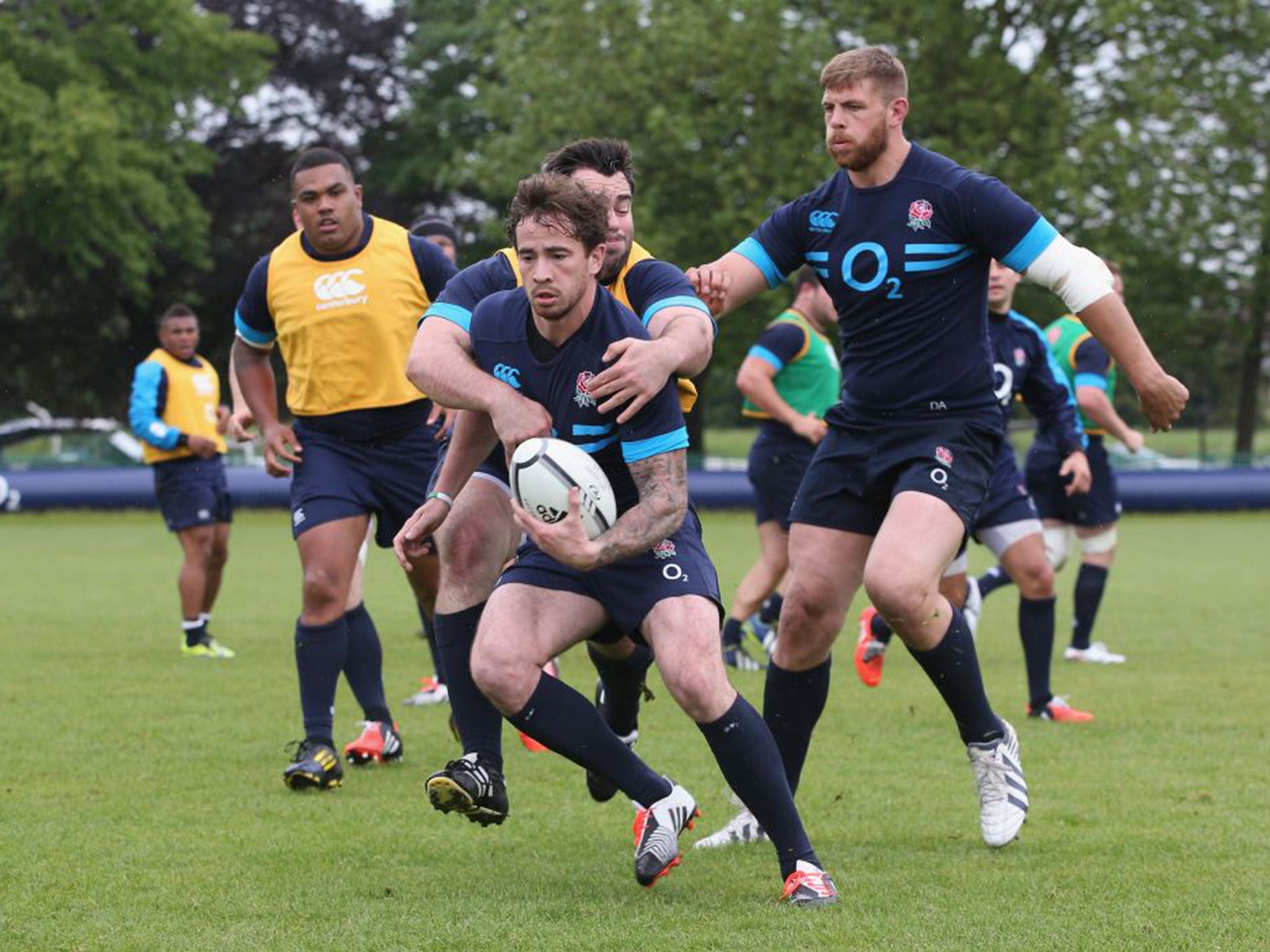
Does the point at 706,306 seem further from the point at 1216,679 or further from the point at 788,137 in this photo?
the point at 788,137

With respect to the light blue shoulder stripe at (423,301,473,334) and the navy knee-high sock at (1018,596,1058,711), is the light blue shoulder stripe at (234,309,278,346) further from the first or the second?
the navy knee-high sock at (1018,596,1058,711)

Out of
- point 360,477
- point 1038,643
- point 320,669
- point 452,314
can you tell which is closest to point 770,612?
point 1038,643

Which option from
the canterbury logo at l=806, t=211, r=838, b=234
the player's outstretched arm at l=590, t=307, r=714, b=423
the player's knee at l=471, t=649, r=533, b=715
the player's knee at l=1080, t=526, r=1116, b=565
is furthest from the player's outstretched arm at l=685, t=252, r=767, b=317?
the player's knee at l=1080, t=526, r=1116, b=565

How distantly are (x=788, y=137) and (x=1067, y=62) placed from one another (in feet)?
19.4

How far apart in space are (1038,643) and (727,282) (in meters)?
3.95

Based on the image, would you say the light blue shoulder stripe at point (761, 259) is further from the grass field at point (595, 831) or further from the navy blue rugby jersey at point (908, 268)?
the grass field at point (595, 831)

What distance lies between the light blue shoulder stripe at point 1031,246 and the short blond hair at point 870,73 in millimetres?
626

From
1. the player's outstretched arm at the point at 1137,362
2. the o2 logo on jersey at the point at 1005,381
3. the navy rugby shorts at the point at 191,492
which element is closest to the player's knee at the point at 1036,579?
the o2 logo on jersey at the point at 1005,381

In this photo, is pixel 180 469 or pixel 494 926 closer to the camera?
pixel 494 926

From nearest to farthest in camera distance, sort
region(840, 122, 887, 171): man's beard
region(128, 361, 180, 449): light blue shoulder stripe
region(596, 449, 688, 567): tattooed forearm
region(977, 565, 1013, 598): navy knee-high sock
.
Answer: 1. region(596, 449, 688, 567): tattooed forearm
2. region(840, 122, 887, 171): man's beard
3. region(977, 565, 1013, 598): navy knee-high sock
4. region(128, 361, 180, 449): light blue shoulder stripe

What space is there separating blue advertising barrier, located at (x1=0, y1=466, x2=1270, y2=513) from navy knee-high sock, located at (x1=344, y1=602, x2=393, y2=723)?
68.0ft

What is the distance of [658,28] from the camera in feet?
109

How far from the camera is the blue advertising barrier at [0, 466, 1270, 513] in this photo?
29.0 meters

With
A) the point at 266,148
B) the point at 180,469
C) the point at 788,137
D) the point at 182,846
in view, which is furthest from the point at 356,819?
the point at 266,148
